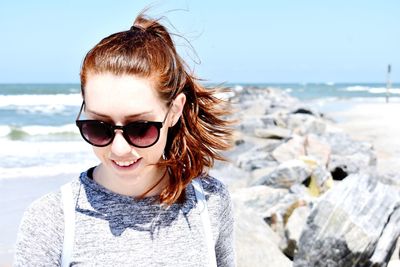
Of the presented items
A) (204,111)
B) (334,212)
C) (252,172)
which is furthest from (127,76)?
(252,172)

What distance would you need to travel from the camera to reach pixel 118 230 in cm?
159

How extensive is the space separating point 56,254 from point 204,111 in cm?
69

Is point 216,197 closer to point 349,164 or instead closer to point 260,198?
point 260,198

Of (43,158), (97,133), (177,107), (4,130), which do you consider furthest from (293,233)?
(4,130)

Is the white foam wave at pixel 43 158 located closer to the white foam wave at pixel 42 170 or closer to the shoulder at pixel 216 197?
the white foam wave at pixel 42 170

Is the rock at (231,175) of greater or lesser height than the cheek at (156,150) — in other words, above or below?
below

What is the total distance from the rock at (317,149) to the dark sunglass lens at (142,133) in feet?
27.7

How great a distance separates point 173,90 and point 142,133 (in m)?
0.19

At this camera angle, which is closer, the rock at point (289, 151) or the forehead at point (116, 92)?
the forehead at point (116, 92)

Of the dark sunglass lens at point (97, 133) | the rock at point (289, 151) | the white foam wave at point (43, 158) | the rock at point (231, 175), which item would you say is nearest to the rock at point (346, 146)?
the rock at point (289, 151)

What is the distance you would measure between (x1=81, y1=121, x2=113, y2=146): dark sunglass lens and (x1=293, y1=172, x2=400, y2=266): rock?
273cm

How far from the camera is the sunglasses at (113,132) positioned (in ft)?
5.15

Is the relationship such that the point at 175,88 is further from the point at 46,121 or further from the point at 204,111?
the point at 46,121

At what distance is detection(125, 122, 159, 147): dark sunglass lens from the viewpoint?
1.57 m
